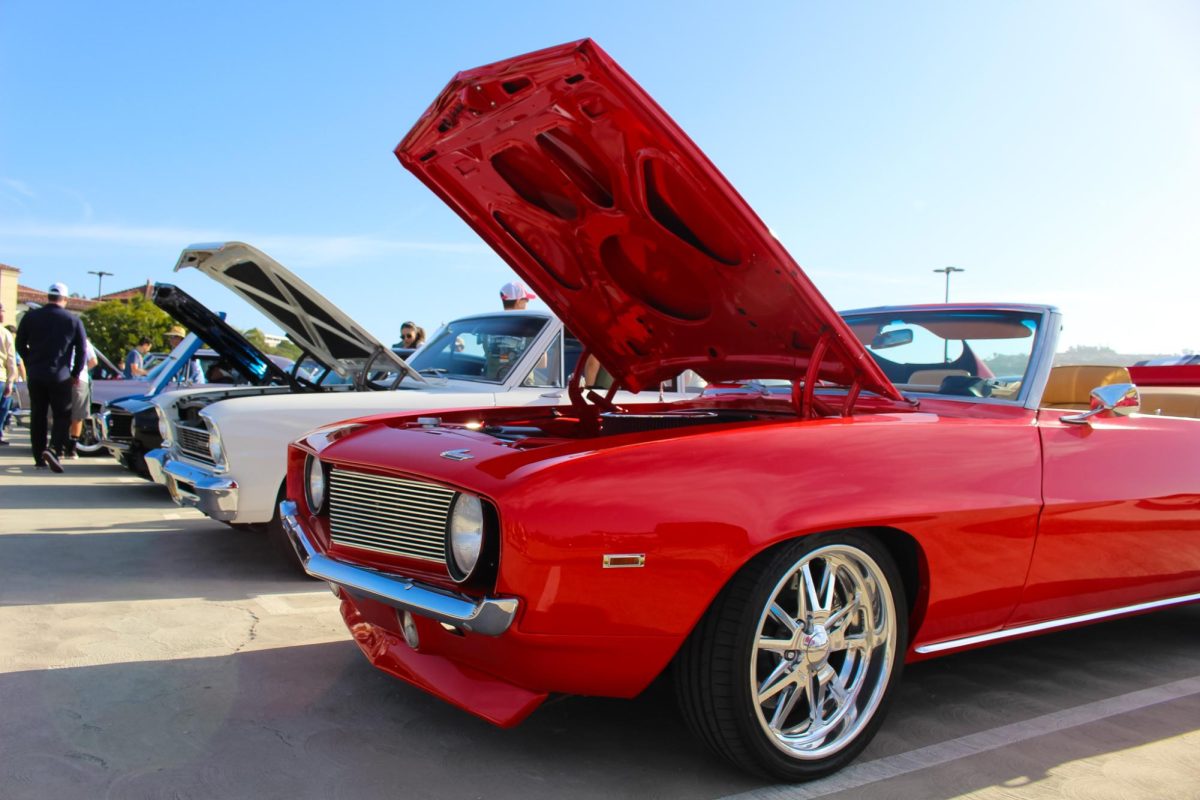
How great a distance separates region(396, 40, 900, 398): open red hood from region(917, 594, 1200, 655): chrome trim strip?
0.80m

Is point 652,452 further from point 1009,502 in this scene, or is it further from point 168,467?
point 168,467

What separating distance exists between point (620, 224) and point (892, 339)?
1.53 meters

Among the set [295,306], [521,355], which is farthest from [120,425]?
[521,355]

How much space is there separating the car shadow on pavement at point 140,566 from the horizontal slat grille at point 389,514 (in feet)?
6.32

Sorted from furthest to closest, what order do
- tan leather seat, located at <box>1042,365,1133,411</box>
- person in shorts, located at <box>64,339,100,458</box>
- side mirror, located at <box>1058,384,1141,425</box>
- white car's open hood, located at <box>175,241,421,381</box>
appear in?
person in shorts, located at <box>64,339,100,458</box>, white car's open hood, located at <box>175,241,421,381</box>, tan leather seat, located at <box>1042,365,1133,411</box>, side mirror, located at <box>1058,384,1141,425</box>

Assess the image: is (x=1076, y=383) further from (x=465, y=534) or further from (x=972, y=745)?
(x=465, y=534)

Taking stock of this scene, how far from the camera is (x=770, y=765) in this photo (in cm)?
240

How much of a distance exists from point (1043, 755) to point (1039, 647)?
130 centimetres

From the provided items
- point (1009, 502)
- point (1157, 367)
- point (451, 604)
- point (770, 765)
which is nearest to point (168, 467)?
point (451, 604)

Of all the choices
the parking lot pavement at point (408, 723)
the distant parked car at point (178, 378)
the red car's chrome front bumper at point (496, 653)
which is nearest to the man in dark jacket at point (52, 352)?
the distant parked car at point (178, 378)

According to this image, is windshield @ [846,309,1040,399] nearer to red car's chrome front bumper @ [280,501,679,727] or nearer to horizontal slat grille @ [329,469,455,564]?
red car's chrome front bumper @ [280,501,679,727]

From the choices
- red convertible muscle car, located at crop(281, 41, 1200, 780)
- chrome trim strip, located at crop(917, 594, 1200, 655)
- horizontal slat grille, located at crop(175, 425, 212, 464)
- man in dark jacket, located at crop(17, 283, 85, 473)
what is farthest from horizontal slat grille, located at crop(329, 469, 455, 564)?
man in dark jacket, located at crop(17, 283, 85, 473)

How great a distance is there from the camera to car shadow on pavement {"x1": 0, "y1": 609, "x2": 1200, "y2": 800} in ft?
7.86

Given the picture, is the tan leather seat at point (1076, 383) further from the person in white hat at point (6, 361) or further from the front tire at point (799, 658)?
the person in white hat at point (6, 361)
